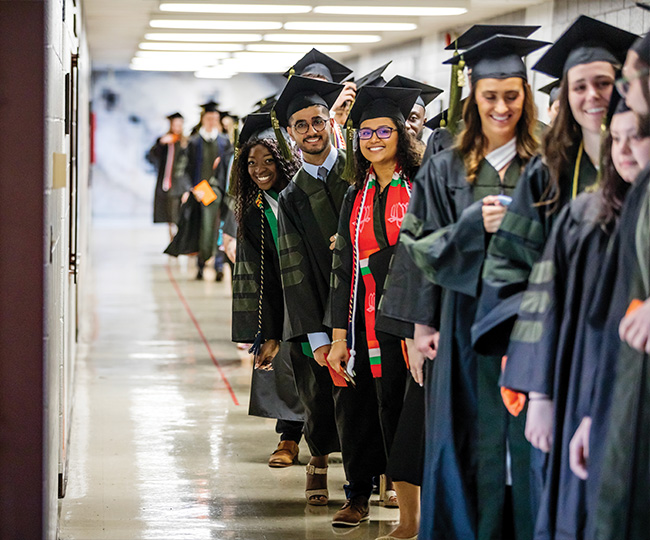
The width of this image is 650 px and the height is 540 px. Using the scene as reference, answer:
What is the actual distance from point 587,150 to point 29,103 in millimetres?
1565

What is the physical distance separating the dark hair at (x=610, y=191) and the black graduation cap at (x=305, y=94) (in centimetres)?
195

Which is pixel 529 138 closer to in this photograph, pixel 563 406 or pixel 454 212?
pixel 454 212

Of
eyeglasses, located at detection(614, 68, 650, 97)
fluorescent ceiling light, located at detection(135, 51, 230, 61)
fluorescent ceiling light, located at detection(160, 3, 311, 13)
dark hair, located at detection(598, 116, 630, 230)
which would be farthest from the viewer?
fluorescent ceiling light, located at detection(135, 51, 230, 61)

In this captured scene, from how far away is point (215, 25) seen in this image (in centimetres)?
1068

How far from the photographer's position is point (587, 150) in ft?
8.70

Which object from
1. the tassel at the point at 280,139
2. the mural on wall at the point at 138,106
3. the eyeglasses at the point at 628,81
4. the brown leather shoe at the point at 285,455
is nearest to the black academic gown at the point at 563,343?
the eyeglasses at the point at 628,81

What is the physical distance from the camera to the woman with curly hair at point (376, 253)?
3770 mm

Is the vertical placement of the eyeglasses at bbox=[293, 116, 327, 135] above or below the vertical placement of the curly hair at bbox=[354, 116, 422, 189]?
above

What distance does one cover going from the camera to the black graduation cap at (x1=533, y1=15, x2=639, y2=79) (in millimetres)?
2607

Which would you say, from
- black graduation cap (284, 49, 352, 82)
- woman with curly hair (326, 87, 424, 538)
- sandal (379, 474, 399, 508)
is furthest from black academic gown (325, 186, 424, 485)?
black graduation cap (284, 49, 352, 82)

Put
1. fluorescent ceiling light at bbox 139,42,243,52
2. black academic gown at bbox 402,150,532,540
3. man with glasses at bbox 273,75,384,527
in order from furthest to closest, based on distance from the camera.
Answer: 1. fluorescent ceiling light at bbox 139,42,243,52
2. man with glasses at bbox 273,75,384,527
3. black academic gown at bbox 402,150,532,540

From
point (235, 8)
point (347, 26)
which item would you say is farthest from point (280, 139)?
point (347, 26)

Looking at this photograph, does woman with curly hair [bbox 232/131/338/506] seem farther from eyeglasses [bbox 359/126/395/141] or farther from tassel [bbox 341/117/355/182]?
eyeglasses [bbox 359/126/395/141]

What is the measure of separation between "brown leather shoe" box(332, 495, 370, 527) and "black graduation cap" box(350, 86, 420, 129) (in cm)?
146
